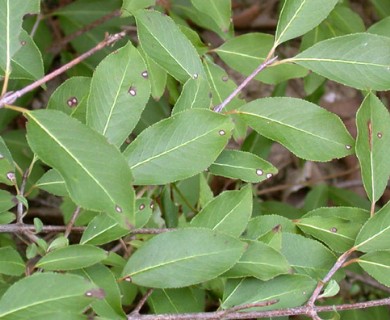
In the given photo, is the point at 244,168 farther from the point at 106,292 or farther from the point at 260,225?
the point at 106,292

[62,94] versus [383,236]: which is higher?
[62,94]

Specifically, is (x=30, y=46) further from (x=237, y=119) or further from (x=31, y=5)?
(x=237, y=119)

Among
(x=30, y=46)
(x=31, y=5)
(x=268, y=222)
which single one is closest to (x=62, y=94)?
(x=30, y=46)

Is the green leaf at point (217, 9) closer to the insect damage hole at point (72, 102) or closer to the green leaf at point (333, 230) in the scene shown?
the insect damage hole at point (72, 102)

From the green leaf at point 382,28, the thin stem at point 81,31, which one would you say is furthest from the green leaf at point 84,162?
the thin stem at point 81,31

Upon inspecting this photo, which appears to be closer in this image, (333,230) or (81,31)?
(333,230)

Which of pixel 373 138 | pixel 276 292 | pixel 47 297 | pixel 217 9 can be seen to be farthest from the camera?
pixel 217 9

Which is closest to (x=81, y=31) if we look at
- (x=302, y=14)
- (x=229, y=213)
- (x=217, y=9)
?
(x=217, y=9)
